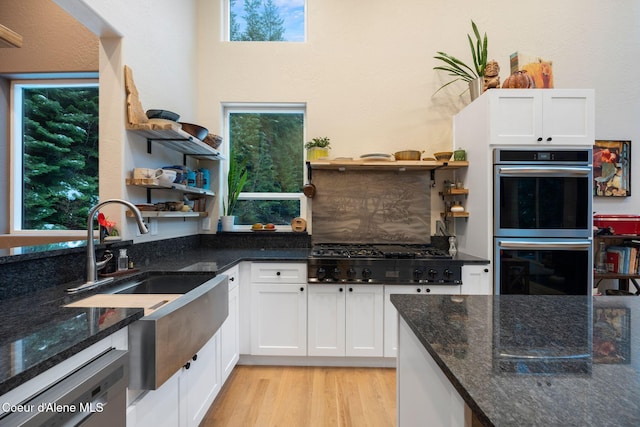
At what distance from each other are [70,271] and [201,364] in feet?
2.76

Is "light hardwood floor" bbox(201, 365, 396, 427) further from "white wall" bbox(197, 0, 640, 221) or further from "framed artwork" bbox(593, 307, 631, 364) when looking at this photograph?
"white wall" bbox(197, 0, 640, 221)

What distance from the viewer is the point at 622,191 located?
308 centimetres

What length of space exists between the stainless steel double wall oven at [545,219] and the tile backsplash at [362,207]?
860mm

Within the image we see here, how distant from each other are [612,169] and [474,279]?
6.80 feet

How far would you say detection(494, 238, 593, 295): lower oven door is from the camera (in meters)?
Answer: 2.38

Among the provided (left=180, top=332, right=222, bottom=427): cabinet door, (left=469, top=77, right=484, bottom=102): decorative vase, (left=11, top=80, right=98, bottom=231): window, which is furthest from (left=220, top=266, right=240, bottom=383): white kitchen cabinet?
(left=469, top=77, right=484, bottom=102): decorative vase

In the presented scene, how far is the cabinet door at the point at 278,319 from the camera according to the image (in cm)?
252

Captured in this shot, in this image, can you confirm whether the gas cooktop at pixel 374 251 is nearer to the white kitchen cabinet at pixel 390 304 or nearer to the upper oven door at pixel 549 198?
the white kitchen cabinet at pixel 390 304

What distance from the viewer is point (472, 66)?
3182 millimetres

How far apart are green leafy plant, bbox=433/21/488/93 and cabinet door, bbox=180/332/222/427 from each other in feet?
10.3

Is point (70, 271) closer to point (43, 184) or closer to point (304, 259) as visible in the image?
point (304, 259)

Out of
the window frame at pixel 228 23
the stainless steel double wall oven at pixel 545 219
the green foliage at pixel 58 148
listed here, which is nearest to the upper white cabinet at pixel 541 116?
the stainless steel double wall oven at pixel 545 219

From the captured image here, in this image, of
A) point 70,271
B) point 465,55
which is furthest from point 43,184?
point 465,55

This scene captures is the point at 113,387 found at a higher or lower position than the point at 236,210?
lower
